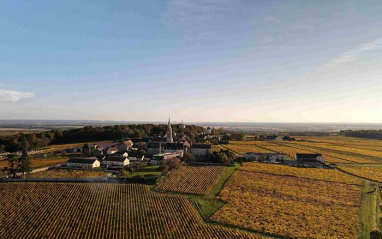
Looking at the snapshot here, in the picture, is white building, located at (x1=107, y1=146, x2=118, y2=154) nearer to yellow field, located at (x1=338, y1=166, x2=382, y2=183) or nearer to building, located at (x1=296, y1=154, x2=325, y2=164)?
building, located at (x1=296, y1=154, x2=325, y2=164)

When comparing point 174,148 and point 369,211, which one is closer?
point 369,211

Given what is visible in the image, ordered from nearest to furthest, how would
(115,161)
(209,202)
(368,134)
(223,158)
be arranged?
(209,202), (115,161), (223,158), (368,134)

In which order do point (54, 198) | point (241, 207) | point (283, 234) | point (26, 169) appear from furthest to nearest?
point (26, 169), point (54, 198), point (241, 207), point (283, 234)

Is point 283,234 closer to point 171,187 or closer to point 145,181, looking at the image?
point 171,187

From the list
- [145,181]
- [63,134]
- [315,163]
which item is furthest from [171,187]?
[63,134]

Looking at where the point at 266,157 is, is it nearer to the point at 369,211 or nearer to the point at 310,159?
the point at 310,159

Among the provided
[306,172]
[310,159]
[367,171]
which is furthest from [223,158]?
[367,171]
